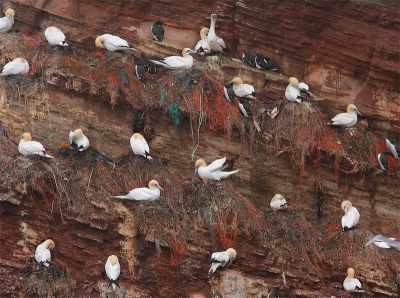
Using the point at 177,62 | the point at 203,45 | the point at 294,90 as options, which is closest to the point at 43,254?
the point at 177,62

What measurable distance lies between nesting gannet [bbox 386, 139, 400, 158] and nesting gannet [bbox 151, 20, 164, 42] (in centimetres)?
487

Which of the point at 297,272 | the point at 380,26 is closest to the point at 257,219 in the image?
the point at 297,272

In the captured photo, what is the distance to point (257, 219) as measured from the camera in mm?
23406

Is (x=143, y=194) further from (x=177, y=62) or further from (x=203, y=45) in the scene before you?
→ (x=203, y=45)

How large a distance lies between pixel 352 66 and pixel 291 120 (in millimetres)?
1661

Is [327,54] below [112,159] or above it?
above

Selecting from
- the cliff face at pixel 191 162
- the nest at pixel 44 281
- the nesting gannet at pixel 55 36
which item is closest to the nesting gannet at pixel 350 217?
the cliff face at pixel 191 162

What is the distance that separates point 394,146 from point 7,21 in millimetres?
7927

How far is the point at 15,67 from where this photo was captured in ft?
79.5

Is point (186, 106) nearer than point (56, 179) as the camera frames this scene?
No

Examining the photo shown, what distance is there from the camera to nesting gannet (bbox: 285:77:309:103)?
24.7m

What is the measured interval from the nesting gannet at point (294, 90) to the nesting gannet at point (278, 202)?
2062 mm

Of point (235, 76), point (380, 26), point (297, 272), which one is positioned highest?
point (380, 26)

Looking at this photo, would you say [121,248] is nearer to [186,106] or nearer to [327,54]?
[186,106]
